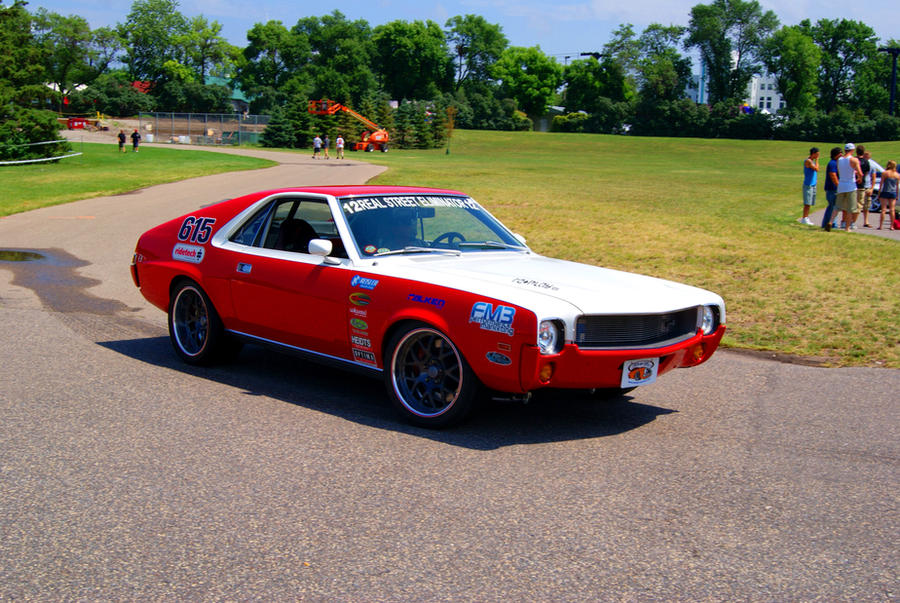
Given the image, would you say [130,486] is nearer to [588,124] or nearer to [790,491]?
[790,491]

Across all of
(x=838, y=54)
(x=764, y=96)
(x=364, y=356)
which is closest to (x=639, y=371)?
(x=364, y=356)

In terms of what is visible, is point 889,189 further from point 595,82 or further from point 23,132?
point 595,82

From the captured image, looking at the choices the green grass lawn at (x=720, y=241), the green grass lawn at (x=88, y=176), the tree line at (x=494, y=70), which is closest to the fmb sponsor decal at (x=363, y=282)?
the green grass lawn at (x=720, y=241)

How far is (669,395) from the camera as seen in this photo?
21.6 ft

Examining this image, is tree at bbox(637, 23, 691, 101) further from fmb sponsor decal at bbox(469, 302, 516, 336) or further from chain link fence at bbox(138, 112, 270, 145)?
fmb sponsor decal at bbox(469, 302, 516, 336)

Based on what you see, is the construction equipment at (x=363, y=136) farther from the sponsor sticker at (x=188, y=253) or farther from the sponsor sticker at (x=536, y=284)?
the sponsor sticker at (x=536, y=284)

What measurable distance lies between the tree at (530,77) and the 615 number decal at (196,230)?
133643 mm

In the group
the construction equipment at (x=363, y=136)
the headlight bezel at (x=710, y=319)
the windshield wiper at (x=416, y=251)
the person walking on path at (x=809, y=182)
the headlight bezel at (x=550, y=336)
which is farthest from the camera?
the construction equipment at (x=363, y=136)

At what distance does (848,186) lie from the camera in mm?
17078

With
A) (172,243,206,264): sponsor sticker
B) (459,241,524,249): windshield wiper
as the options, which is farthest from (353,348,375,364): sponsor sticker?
(172,243,206,264): sponsor sticker

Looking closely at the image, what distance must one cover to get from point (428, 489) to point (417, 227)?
2503mm

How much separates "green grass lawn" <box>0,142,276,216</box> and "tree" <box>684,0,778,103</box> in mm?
92500

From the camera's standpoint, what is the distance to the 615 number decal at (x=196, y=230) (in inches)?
281

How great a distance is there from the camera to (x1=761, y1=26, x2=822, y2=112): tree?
117500mm
